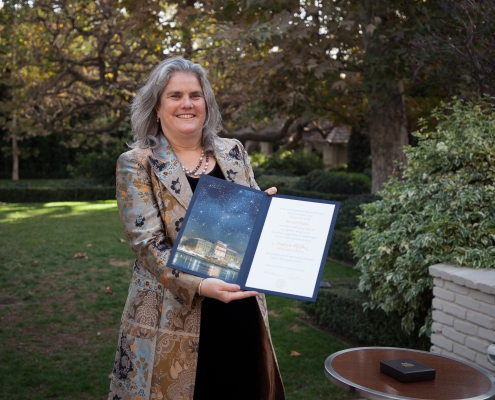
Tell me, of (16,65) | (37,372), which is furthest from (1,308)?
(16,65)

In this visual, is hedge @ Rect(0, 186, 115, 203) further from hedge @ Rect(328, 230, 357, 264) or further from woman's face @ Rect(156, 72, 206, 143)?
woman's face @ Rect(156, 72, 206, 143)

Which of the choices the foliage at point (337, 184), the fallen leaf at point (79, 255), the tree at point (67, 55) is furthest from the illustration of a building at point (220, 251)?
the foliage at point (337, 184)

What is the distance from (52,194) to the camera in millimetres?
18547

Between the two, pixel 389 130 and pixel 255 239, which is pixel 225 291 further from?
pixel 389 130

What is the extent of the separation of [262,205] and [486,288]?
1.97m

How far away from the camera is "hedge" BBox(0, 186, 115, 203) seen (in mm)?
18062

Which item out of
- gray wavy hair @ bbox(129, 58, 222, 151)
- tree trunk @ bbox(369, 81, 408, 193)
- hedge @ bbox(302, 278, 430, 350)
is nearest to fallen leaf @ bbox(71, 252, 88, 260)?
hedge @ bbox(302, 278, 430, 350)

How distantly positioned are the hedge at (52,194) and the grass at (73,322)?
675 cm

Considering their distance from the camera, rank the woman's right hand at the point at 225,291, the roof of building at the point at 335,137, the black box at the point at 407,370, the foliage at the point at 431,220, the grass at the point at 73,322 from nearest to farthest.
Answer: the woman's right hand at the point at 225,291
the black box at the point at 407,370
the foliage at the point at 431,220
the grass at the point at 73,322
the roof of building at the point at 335,137

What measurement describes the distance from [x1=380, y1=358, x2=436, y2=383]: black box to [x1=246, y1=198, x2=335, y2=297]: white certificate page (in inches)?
25.4

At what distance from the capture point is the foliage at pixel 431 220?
4422mm

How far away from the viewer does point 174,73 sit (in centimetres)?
258

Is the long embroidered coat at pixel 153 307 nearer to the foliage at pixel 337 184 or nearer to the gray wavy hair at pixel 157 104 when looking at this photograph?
the gray wavy hair at pixel 157 104

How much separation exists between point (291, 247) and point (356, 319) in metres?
3.60
